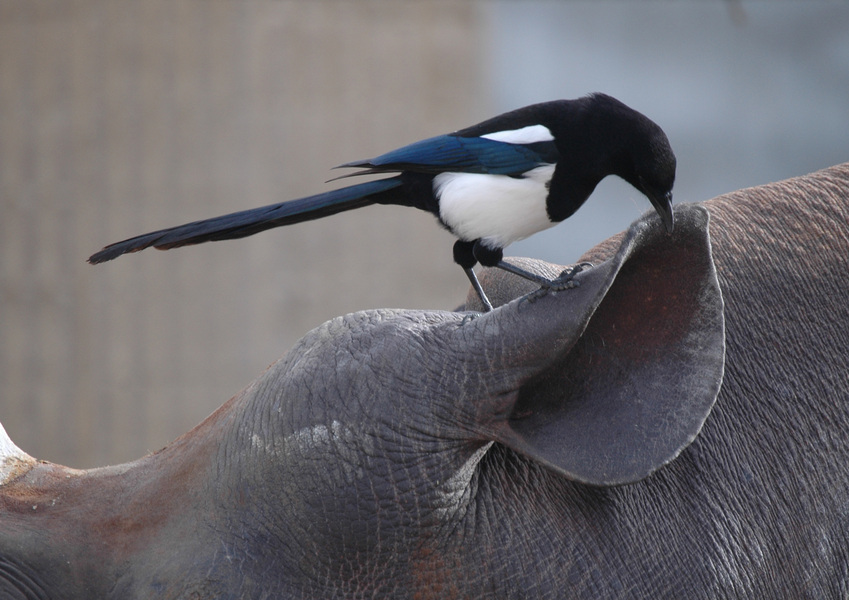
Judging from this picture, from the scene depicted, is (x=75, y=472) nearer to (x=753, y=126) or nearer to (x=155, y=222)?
(x=155, y=222)

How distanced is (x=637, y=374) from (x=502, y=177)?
0.61 meters

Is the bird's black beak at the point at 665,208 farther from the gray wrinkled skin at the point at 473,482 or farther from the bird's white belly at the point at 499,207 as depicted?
the bird's white belly at the point at 499,207

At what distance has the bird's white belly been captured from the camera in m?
2.17

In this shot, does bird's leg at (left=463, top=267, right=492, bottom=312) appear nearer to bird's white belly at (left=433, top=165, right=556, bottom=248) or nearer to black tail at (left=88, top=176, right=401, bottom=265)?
bird's white belly at (left=433, top=165, right=556, bottom=248)

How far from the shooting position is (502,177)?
7.25ft

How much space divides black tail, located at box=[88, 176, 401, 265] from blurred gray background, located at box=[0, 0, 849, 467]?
18.5ft

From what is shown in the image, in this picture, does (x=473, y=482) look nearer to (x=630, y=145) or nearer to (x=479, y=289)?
(x=479, y=289)

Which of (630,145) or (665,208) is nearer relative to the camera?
(665,208)

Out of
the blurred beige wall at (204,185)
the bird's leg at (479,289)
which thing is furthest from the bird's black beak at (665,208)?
the blurred beige wall at (204,185)

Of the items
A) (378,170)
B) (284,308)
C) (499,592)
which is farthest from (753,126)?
(499,592)

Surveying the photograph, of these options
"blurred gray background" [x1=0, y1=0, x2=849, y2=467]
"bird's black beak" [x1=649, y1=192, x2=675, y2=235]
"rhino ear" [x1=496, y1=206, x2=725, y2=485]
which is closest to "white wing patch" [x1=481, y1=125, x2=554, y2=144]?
"bird's black beak" [x1=649, y1=192, x2=675, y2=235]

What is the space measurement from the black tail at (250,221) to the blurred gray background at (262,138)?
564 centimetres

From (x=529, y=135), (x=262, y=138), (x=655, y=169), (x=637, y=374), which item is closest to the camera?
(x=637, y=374)

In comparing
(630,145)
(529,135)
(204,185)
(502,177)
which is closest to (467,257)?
(502,177)
